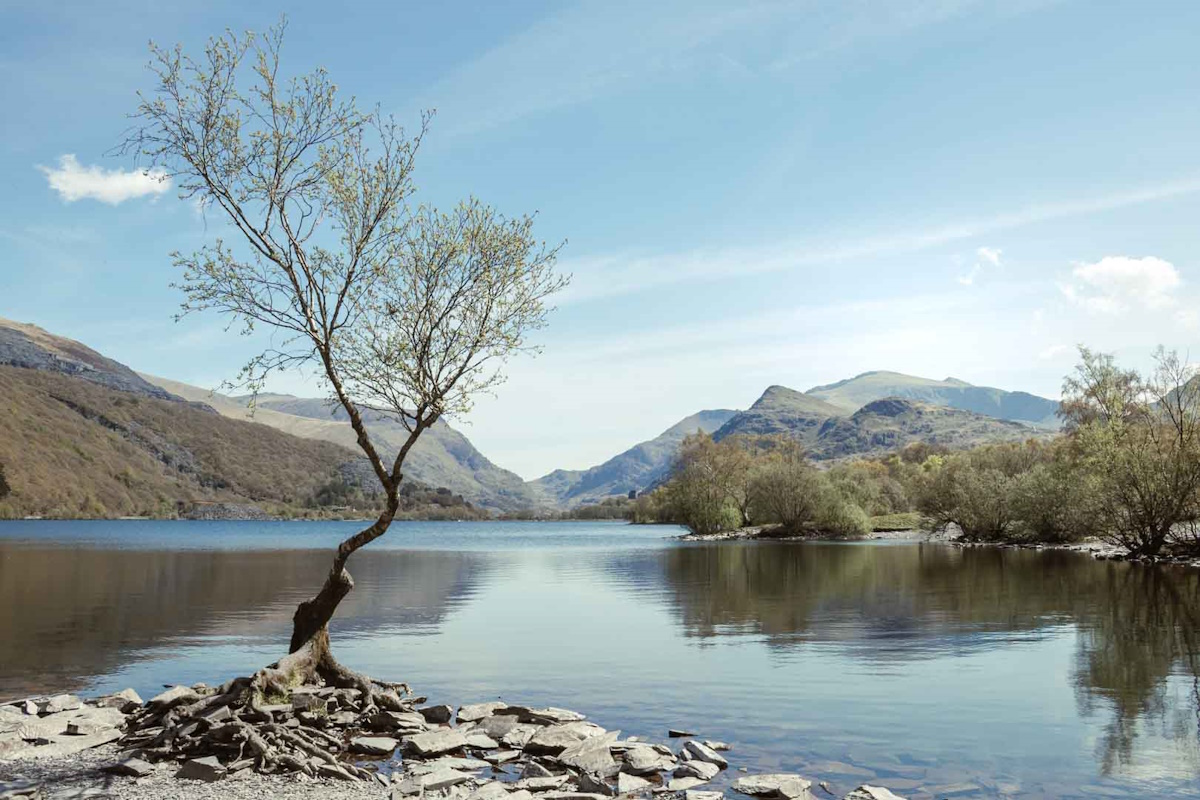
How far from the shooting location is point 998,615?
42.7 meters

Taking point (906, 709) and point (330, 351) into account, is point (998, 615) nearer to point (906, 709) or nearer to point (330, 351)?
point (906, 709)

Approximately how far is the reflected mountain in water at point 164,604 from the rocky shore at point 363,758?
867cm

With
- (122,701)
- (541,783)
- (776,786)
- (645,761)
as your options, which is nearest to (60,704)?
(122,701)

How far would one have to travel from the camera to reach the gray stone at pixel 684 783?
15795 mm

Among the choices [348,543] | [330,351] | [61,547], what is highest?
[330,351]

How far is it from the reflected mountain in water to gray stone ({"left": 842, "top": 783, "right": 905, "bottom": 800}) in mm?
23417

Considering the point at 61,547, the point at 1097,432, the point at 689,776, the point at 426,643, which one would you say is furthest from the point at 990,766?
the point at 61,547

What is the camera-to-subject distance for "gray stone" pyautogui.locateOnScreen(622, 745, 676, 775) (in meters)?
16.9

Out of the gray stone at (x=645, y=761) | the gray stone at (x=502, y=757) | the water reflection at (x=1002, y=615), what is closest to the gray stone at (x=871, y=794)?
the gray stone at (x=645, y=761)

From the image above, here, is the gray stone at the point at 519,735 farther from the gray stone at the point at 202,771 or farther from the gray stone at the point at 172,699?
the gray stone at the point at 172,699

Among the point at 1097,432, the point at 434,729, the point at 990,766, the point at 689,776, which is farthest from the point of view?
the point at 1097,432

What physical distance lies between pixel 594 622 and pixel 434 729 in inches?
940

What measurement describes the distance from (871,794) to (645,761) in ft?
14.7

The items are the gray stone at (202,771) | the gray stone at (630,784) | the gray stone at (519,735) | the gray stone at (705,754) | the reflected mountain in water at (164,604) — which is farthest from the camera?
the reflected mountain in water at (164,604)
